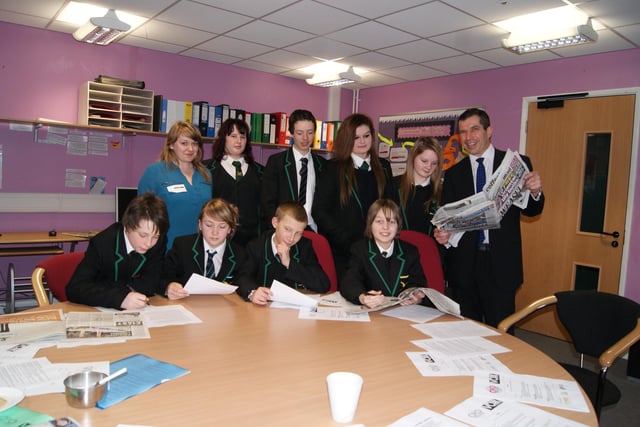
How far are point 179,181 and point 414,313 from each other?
1.59 meters

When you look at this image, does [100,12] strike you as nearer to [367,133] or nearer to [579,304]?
[367,133]

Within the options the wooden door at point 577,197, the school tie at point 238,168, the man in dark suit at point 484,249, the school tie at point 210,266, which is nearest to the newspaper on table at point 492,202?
the man in dark suit at point 484,249

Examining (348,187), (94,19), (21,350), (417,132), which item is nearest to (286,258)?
(348,187)

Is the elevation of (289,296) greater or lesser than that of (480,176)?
lesser

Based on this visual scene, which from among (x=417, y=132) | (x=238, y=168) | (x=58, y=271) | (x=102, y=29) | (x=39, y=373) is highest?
(x=102, y=29)

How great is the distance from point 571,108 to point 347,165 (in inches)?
108

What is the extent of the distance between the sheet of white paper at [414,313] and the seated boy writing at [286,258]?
0.44 metres

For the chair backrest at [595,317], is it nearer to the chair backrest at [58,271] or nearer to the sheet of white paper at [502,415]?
the sheet of white paper at [502,415]

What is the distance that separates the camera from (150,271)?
220cm

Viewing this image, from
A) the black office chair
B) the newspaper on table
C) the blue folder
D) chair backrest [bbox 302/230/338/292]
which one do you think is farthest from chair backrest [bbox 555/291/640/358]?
the blue folder

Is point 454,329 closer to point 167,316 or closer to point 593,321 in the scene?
point 593,321

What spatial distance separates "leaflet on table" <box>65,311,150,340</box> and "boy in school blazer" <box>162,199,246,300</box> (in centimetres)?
54

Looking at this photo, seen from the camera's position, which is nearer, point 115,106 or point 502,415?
point 502,415

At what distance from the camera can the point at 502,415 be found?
1.18m
